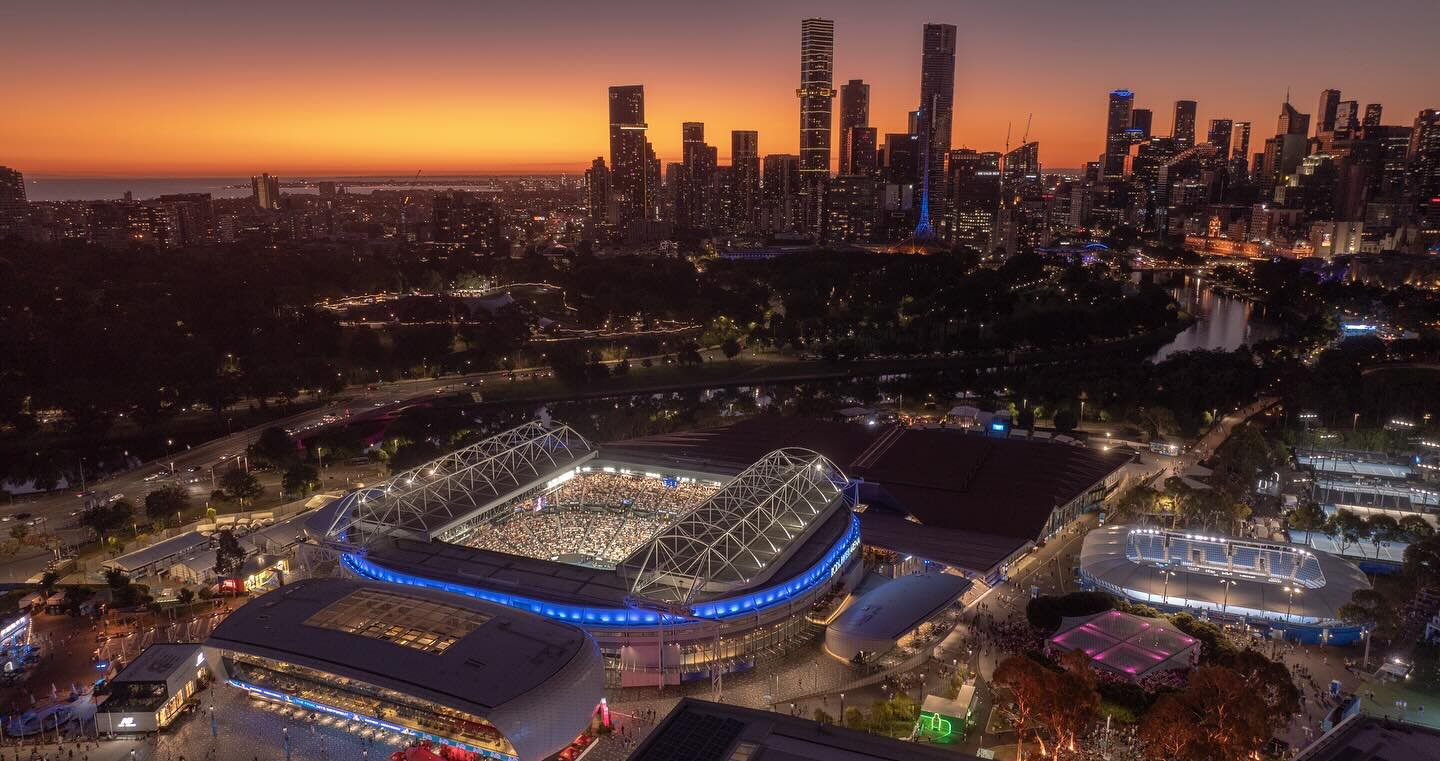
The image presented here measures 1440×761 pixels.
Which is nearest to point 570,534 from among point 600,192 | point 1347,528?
point 1347,528

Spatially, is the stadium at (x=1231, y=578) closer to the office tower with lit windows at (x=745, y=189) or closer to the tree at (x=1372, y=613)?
the tree at (x=1372, y=613)

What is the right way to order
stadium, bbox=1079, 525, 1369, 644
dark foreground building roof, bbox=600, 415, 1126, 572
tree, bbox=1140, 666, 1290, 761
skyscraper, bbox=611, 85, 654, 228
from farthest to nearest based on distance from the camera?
skyscraper, bbox=611, 85, 654, 228
dark foreground building roof, bbox=600, 415, 1126, 572
stadium, bbox=1079, 525, 1369, 644
tree, bbox=1140, 666, 1290, 761

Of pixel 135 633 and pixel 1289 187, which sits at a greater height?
pixel 1289 187

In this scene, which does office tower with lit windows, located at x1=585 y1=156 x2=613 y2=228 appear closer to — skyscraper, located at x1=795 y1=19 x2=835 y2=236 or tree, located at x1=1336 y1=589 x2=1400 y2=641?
skyscraper, located at x1=795 y1=19 x2=835 y2=236

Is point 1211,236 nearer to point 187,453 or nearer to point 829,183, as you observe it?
point 829,183

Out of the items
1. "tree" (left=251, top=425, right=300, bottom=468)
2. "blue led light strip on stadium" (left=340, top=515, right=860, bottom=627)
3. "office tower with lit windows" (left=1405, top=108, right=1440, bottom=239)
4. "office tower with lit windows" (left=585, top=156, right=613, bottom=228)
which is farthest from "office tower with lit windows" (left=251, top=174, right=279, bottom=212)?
"office tower with lit windows" (left=1405, top=108, right=1440, bottom=239)

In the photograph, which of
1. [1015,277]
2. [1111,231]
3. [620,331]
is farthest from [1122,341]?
[1111,231]
